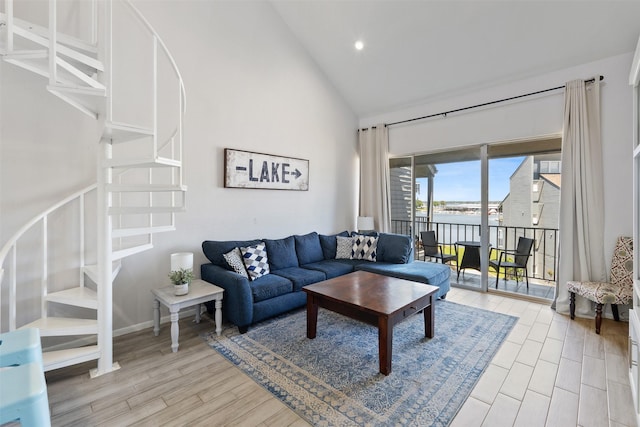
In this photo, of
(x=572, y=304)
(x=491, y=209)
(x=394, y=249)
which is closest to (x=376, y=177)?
(x=394, y=249)

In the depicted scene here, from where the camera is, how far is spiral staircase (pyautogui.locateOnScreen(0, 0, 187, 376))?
198 cm

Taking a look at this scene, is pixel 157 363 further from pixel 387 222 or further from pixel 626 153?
pixel 626 153

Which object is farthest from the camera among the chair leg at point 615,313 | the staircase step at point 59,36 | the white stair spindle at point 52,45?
the chair leg at point 615,313

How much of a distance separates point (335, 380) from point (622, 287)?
325cm

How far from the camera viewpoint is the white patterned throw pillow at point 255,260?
332 cm

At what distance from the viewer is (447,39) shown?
12.2 feet

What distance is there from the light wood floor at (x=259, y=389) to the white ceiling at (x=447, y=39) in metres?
3.18

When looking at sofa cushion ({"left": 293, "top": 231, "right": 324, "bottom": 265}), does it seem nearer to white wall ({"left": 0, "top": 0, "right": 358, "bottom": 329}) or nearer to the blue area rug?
white wall ({"left": 0, "top": 0, "right": 358, "bottom": 329})

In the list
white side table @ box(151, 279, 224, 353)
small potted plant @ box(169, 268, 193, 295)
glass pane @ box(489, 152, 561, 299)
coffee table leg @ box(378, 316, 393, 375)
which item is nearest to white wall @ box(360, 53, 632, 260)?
glass pane @ box(489, 152, 561, 299)

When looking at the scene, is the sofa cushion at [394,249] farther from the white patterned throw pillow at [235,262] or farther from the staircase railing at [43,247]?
the staircase railing at [43,247]

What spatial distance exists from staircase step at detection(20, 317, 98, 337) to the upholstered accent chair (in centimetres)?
462

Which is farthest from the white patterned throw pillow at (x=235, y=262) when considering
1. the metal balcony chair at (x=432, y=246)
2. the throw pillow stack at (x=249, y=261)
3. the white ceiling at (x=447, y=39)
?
the white ceiling at (x=447, y=39)

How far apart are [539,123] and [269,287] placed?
155 inches

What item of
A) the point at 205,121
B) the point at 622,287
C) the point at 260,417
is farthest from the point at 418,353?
the point at 205,121
